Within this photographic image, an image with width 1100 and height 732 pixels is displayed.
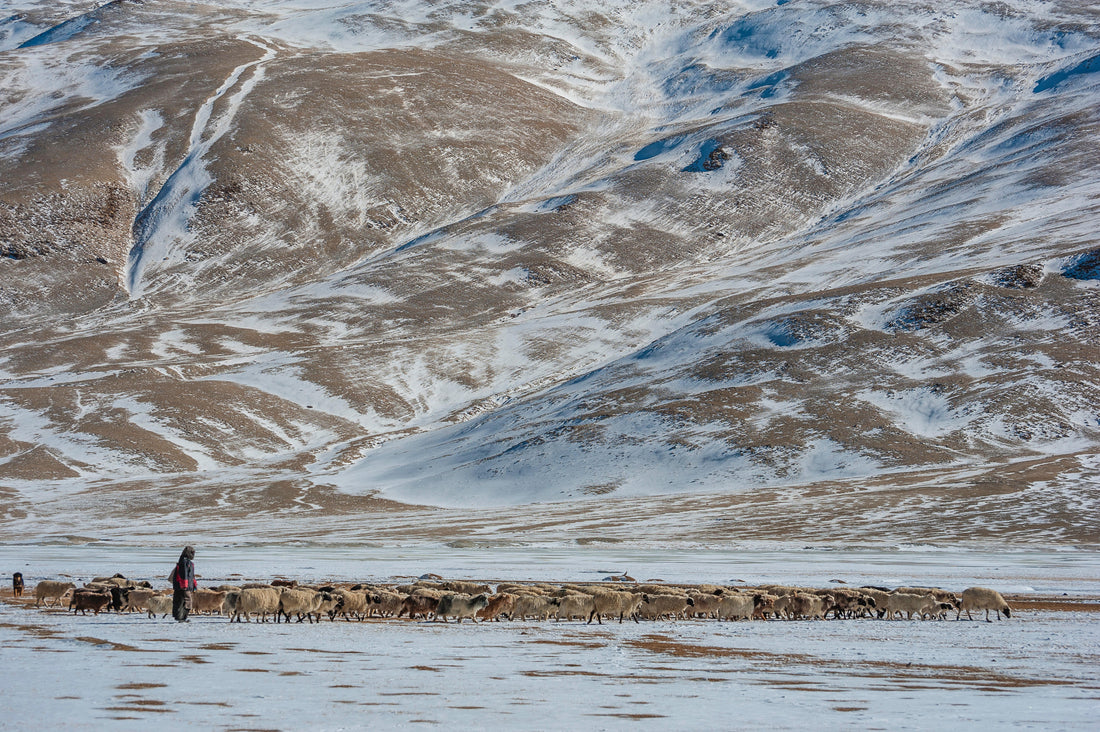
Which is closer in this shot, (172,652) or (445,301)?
(172,652)

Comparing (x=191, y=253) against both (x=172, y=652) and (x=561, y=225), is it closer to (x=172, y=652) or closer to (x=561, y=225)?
(x=561, y=225)

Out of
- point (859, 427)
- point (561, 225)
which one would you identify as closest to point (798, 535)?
point (859, 427)

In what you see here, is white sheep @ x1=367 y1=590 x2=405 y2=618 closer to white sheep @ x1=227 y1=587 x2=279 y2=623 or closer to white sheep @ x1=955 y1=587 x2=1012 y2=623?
white sheep @ x1=227 y1=587 x2=279 y2=623

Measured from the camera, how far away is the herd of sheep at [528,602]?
29.9 m

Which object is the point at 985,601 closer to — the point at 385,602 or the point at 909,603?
the point at 909,603

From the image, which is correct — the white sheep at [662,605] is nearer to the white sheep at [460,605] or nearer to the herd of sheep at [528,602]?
the herd of sheep at [528,602]

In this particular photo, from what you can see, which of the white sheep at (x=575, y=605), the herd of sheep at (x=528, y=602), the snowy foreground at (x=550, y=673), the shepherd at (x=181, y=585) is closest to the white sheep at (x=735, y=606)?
the herd of sheep at (x=528, y=602)

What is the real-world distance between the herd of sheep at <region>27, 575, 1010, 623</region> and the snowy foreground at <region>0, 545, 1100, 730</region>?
2.08 feet

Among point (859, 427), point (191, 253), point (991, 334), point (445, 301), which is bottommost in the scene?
point (859, 427)

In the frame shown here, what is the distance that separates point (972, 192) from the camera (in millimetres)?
176625

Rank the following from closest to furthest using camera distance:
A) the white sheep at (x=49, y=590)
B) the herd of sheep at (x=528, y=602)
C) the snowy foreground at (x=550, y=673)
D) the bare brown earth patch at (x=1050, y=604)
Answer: the snowy foreground at (x=550, y=673)
the herd of sheep at (x=528, y=602)
the white sheep at (x=49, y=590)
the bare brown earth patch at (x=1050, y=604)

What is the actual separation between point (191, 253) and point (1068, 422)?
139m

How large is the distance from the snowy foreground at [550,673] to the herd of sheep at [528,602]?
2.08ft

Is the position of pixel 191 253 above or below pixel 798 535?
above
